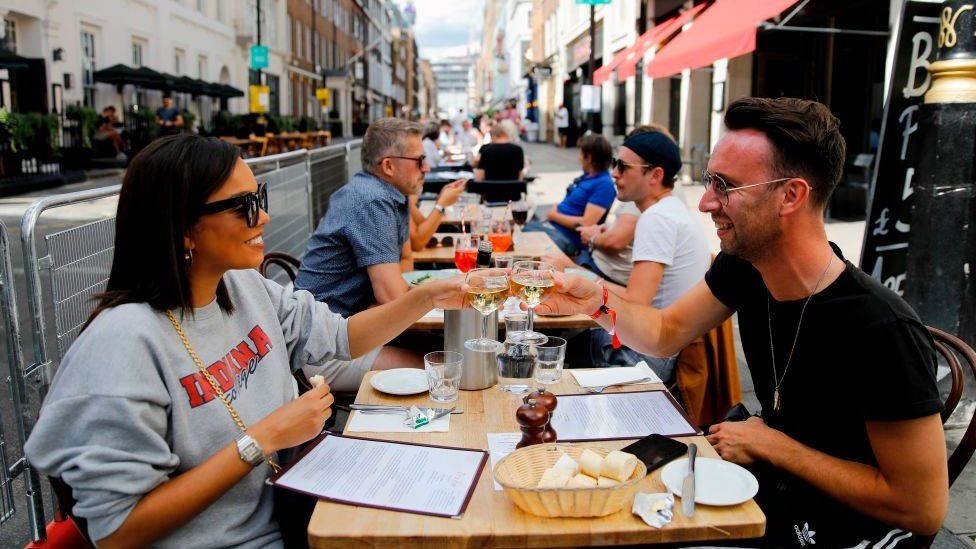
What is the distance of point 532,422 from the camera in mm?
1986

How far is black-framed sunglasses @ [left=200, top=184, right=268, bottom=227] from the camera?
1979mm

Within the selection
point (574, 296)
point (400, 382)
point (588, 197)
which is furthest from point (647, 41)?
point (400, 382)

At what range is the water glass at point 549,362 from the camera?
261 cm

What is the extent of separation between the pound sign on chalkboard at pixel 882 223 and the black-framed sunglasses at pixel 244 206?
12.3 ft

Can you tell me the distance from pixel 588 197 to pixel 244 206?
5445 millimetres

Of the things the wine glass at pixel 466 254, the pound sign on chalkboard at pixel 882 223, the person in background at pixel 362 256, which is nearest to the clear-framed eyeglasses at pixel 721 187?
the wine glass at pixel 466 254

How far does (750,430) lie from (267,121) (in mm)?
28116

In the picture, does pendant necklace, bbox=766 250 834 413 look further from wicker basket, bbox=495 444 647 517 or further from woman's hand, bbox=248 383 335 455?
woman's hand, bbox=248 383 335 455

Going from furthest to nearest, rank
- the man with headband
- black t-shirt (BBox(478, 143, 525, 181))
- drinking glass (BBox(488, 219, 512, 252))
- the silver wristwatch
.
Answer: black t-shirt (BBox(478, 143, 525, 181)) → drinking glass (BBox(488, 219, 512, 252)) → the man with headband → the silver wristwatch

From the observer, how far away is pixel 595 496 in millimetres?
1677

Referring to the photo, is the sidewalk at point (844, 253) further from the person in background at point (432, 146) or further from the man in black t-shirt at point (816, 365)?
the person in background at point (432, 146)

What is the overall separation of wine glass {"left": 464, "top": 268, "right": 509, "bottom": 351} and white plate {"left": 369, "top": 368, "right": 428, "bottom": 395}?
0.22 meters

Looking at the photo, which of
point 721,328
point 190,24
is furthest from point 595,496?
point 190,24

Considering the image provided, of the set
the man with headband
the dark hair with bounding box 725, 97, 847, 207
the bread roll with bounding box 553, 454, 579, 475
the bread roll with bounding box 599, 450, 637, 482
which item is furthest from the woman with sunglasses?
the man with headband
